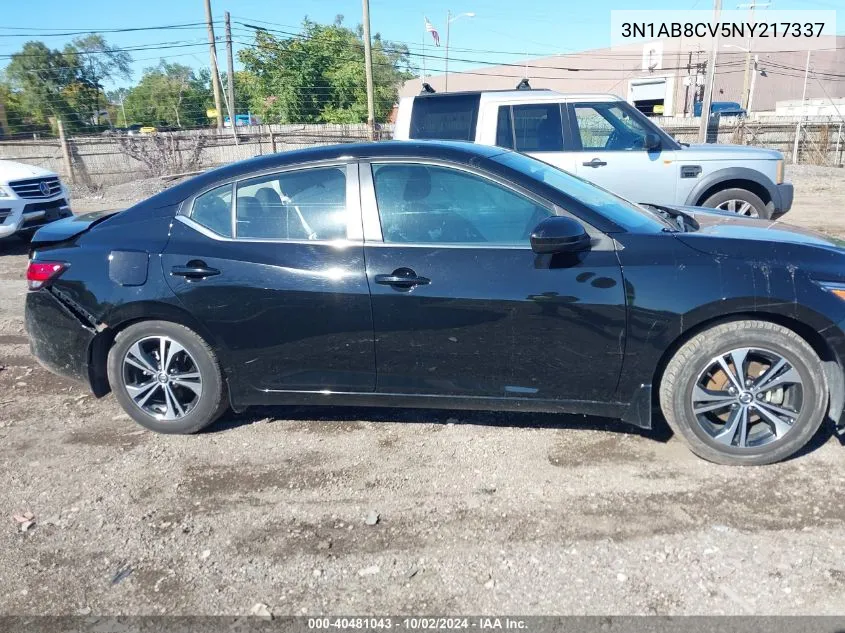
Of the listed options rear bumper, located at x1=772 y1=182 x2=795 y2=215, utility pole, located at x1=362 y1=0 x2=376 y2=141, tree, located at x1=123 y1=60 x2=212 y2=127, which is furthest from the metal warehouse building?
rear bumper, located at x1=772 y1=182 x2=795 y2=215

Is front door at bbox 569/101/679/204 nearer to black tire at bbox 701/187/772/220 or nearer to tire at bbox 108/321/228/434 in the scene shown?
black tire at bbox 701/187/772/220

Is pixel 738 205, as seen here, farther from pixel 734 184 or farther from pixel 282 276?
pixel 282 276

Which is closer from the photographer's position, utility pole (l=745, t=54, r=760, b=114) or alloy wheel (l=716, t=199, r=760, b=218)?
alloy wheel (l=716, t=199, r=760, b=218)

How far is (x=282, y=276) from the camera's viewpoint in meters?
3.71

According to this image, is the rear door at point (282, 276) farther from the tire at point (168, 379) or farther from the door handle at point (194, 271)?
the tire at point (168, 379)

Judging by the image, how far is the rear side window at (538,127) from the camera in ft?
25.1

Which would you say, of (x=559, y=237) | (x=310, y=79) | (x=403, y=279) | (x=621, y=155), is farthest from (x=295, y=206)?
(x=310, y=79)

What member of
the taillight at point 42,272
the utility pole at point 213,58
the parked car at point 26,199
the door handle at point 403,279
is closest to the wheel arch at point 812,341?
the door handle at point 403,279

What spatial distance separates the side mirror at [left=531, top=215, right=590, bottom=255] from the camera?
132 inches

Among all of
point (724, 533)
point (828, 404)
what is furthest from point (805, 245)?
point (724, 533)

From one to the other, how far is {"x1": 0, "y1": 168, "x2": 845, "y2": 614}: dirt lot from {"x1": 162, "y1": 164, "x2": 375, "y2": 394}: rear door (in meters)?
0.53

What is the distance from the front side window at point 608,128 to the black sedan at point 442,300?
384 cm

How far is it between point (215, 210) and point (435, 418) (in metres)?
1.84

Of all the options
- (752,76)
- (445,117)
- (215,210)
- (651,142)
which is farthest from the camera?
(752,76)
